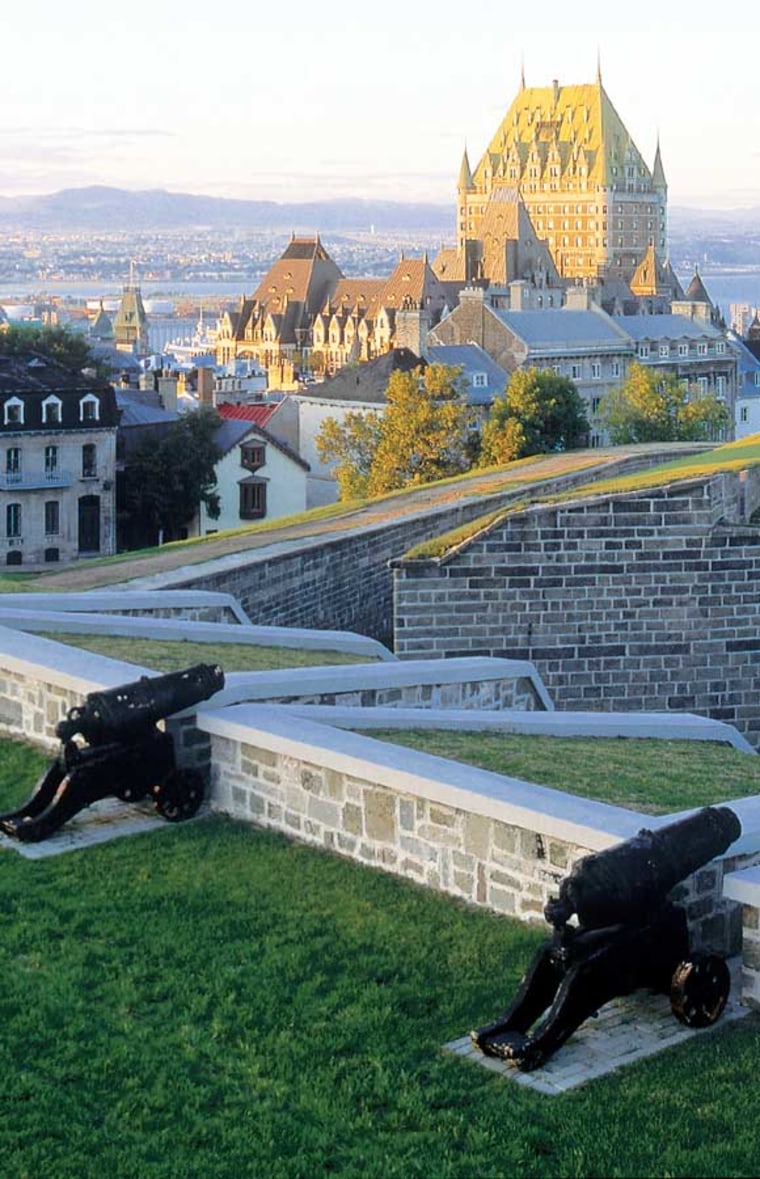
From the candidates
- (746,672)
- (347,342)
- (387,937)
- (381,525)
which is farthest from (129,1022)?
(347,342)

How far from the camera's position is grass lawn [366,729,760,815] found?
9328 mm

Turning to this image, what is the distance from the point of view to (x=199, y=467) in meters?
55.2

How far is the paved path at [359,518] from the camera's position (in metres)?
20.2

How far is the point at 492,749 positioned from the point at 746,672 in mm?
10279

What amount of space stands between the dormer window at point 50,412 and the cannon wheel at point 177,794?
4378 centimetres

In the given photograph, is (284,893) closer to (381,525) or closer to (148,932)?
(148,932)

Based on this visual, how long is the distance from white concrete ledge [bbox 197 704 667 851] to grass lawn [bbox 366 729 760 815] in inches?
25.3

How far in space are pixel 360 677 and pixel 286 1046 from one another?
15.3ft

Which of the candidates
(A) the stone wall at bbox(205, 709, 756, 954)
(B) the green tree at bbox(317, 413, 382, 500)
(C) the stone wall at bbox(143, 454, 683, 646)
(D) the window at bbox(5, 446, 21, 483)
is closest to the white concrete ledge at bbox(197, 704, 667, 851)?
(A) the stone wall at bbox(205, 709, 756, 954)

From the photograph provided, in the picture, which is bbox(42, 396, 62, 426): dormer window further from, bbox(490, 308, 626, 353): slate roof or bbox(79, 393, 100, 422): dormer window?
bbox(490, 308, 626, 353): slate roof

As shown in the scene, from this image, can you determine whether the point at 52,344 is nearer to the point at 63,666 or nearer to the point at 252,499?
the point at 252,499

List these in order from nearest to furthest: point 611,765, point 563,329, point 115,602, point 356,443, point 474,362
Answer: point 611,765, point 115,602, point 356,443, point 474,362, point 563,329

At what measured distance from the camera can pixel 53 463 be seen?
173 feet

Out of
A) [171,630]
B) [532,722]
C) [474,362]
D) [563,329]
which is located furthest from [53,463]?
[532,722]
